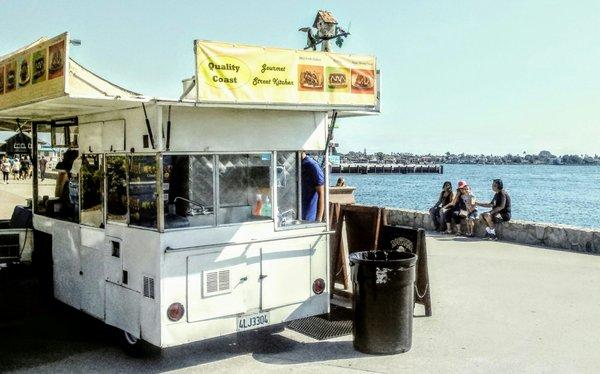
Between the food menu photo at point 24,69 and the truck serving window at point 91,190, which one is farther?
the truck serving window at point 91,190

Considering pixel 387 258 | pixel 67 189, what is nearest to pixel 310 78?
pixel 387 258

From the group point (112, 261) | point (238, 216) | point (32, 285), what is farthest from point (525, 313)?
point (32, 285)

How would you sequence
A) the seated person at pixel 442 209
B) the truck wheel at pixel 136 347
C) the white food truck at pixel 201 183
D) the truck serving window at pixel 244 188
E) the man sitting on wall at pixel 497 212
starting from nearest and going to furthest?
the white food truck at pixel 201 183 → the truck wheel at pixel 136 347 → the truck serving window at pixel 244 188 → the man sitting on wall at pixel 497 212 → the seated person at pixel 442 209

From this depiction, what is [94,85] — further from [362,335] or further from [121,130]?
[362,335]

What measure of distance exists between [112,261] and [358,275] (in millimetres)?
2699

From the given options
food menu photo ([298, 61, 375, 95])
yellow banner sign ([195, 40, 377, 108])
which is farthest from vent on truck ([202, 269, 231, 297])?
food menu photo ([298, 61, 375, 95])

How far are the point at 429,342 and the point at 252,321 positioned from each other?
6.65 feet

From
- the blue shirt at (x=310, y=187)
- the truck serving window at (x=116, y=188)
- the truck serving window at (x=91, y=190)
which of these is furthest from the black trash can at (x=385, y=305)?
the truck serving window at (x=91, y=190)

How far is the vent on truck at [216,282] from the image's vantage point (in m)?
6.09

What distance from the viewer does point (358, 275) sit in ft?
21.3

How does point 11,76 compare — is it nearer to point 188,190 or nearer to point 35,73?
point 35,73

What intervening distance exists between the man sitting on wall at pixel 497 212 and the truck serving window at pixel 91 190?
9.49 metres

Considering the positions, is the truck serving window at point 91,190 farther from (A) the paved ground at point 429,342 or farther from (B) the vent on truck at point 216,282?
(B) the vent on truck at point 216,282

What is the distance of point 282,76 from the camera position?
619 centimetres
